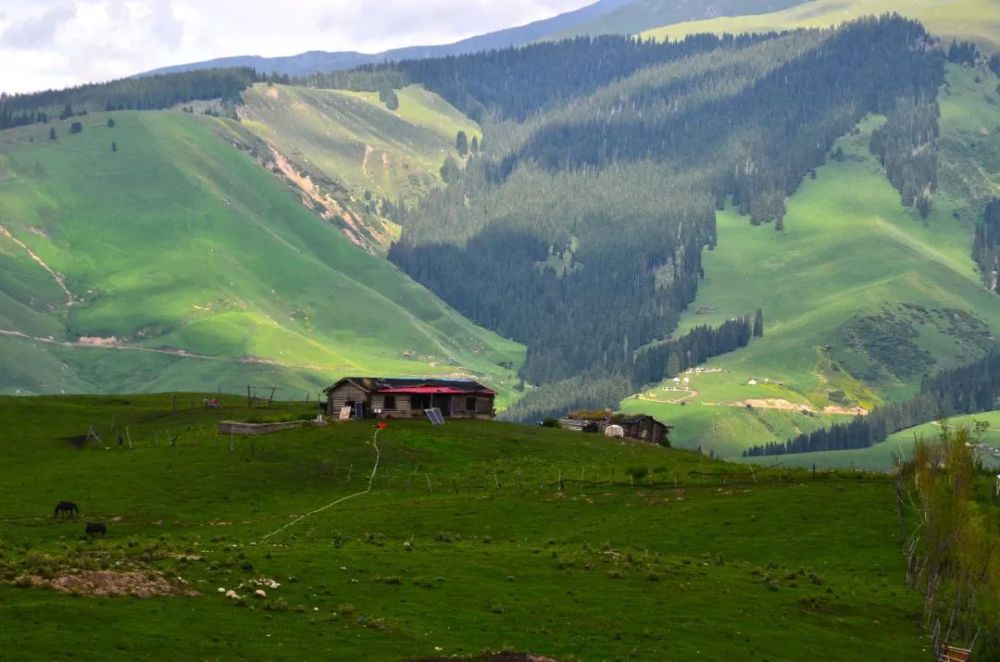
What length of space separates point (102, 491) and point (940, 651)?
184 ft

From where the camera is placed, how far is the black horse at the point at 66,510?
3762 inches

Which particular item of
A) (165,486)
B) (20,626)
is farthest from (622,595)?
(165,486)

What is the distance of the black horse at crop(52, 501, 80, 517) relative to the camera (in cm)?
9556

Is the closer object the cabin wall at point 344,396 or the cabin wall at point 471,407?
the cabin wall at point 344,396

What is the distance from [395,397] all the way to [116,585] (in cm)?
8768

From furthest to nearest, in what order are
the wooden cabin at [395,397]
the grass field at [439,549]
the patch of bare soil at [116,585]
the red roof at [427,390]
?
the wooden cabin at [395,397]
the red roof at [427,390]
the patch of bare soil at [116,585]
the grass field at [439,549]

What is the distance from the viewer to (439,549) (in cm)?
8506

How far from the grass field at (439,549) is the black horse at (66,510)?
2.66ft

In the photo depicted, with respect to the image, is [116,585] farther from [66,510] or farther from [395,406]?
[395,406]

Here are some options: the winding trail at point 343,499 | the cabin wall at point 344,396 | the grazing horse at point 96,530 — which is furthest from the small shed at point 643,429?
the grazing horse at point 96,530

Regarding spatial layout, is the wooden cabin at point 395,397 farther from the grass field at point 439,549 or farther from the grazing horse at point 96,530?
the grazing horse at point 96,530

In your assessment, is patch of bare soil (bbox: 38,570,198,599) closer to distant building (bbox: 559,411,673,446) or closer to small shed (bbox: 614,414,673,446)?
distant building (bbox: 559,411,673,446)

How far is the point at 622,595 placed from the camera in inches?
2970

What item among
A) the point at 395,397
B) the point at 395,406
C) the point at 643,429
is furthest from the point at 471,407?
the point at 643,429
